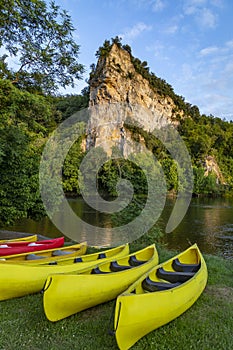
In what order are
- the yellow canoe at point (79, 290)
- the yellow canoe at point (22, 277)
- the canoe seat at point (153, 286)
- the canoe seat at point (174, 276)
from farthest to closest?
the canoe seat at point (174, 276), the yellow canoe at point (22, 277), the canoe seat at point (153, 286), the yellow canoe at point (79, 290)

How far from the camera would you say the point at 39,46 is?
8.94m

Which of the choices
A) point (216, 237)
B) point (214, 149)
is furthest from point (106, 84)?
point (216, 237)

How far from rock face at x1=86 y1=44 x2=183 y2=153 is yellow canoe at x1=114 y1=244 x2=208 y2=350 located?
36242 mm

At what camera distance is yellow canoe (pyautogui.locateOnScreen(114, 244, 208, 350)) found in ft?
9.98

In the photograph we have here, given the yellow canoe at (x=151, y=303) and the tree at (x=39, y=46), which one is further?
the tree at (x=39, y=46)

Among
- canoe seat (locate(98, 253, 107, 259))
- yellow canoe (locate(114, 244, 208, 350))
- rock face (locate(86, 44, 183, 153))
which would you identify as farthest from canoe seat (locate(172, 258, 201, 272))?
rock face (locate(86, 44, 183, 153))

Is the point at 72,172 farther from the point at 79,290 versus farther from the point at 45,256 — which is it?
the point at 79,290

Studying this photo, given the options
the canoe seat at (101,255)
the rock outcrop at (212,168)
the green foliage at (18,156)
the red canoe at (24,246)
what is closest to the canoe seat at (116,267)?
the canoe seat at (101,255)

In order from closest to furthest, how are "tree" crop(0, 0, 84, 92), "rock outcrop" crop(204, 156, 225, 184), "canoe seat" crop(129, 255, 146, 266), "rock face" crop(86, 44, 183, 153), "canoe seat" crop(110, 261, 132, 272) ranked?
"canoe seat" crop(110, 261, 132, 272)
"canoe seat" crop(129, 255, 146, 266)
"tree" crop(0, 0, 84, 92)
"rock face" crop(86, 44, 183, 153)
"rock outcrop" crop(204, 156, 225, 184)

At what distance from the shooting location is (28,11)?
26.1ft

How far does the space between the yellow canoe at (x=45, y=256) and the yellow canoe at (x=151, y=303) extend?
1921 mm

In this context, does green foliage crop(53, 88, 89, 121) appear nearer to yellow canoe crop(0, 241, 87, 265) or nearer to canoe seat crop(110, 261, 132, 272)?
yellow canoe crop(0, 241, 87, 265)

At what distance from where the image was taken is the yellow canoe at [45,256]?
5.07 meters

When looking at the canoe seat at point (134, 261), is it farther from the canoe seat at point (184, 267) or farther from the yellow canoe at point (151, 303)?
the yellow canoe at point (151, 303)
